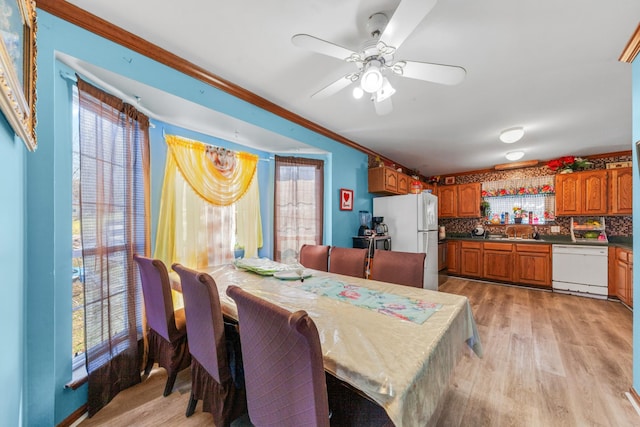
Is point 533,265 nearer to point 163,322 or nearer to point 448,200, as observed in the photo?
point 448,200

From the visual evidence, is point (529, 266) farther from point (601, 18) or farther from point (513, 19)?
point (513, 19)

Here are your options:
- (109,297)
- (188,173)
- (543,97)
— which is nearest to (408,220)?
(543,97)

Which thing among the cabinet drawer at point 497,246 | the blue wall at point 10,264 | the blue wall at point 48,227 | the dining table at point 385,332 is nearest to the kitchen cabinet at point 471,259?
the cabinet drawer at point 497,246

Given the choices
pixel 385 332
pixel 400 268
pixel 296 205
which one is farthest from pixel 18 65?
pixel 296 205

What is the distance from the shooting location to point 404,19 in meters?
1.05

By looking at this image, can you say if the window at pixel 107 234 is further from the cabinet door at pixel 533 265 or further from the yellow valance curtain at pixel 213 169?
the cabinet door at pixel 533 265

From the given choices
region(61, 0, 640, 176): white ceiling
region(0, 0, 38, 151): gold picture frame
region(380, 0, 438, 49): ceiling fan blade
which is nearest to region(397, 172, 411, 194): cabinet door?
region(61, 0, 640, 176): white ceiling

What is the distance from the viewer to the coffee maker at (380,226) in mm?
3605

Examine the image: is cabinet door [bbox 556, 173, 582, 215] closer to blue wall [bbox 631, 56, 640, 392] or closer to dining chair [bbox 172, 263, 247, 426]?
blue wall [bbox 631, 56, 640, 392]

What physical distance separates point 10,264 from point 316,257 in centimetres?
194

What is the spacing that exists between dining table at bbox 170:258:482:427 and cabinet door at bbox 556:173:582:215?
4416 millimetres

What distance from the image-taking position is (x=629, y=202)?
3.51 metres

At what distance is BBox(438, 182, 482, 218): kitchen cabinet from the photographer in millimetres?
5031

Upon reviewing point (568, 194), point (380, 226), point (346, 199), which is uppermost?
point (568, 194)
